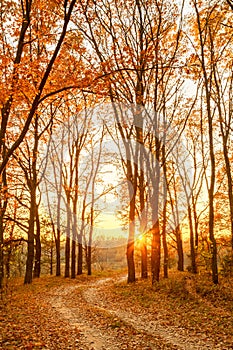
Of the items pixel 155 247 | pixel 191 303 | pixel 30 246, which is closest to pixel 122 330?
pixel 191 303

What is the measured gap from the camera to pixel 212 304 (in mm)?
13688

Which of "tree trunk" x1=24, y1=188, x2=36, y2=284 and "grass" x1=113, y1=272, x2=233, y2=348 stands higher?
"tree trunk" x1=24, y1=188, x2=36, y2=284

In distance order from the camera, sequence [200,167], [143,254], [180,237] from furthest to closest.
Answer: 1. [180,237]
2. [200,167]
3. [143,254]

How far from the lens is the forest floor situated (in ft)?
28.2

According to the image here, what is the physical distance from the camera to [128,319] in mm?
11547

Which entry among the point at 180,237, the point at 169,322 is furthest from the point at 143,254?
the point at 169,322

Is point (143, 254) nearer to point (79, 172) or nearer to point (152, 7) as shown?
point (79, 172)

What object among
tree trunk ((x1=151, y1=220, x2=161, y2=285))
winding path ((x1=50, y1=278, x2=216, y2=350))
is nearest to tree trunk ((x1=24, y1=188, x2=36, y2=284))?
tree trunk ((x1=151, y1=220, x2=161, y2=285))

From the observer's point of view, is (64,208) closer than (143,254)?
No

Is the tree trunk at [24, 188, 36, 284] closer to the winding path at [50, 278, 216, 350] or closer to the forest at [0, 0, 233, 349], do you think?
the forest at [0, 0, 233, 349]

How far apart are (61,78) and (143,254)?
16.6 metres

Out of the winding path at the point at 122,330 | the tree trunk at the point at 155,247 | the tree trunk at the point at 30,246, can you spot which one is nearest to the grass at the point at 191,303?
the winding path at the point at 122,330

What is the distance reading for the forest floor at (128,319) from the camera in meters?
8.61

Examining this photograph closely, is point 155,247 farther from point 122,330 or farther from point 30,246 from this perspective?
point 30,246
